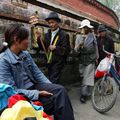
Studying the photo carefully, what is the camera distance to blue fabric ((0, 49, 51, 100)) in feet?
10.1

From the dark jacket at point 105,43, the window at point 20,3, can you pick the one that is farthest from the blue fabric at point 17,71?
the dark jacket at point 105,43

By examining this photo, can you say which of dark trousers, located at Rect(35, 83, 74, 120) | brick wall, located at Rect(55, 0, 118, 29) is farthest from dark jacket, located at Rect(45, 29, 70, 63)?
brick wall, located at Rect(55, 0, 118, 29)

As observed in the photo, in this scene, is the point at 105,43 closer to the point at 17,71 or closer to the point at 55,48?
the point at 55,48

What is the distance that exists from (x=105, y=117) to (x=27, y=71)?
2.10 meters

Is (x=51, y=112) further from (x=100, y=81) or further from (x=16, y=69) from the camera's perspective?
(x=100, y=81)

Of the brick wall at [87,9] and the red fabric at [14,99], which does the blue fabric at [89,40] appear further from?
the red fabric at [14,99]

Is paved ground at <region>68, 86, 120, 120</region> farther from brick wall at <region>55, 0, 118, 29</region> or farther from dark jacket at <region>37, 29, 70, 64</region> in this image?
brick wall at <region>55, 0, 118, 29</region>

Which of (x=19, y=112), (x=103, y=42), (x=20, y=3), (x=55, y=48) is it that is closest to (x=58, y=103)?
(x=19, y=112)

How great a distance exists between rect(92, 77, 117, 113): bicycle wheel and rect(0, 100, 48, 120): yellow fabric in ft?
9.21

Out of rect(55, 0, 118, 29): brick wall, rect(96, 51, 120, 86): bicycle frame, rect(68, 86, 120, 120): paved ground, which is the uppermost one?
rect(55, 0, 118, 29): brick wall

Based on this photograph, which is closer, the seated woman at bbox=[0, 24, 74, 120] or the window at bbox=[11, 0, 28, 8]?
the seated woman at bbox=[0, 24, 74, 120]

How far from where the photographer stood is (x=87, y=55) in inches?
230

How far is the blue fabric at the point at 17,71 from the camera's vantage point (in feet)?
10.1

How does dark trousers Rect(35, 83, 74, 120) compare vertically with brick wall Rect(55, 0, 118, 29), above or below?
below
